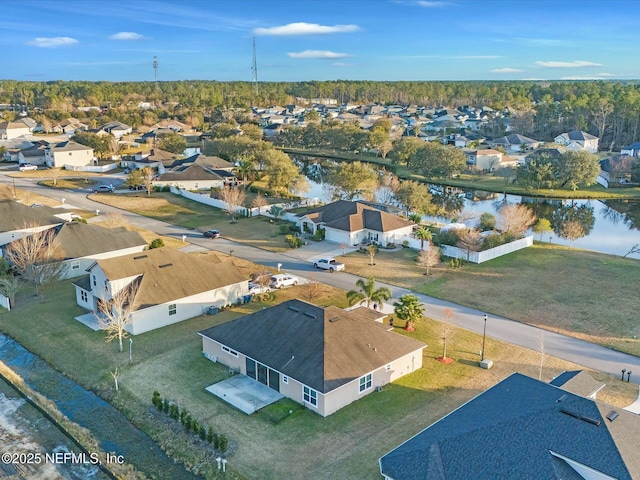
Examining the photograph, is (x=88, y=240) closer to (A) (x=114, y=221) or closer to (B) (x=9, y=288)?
(B) (x=9, y=288)

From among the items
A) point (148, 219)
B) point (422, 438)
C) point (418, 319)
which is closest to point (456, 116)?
point (148, 219)

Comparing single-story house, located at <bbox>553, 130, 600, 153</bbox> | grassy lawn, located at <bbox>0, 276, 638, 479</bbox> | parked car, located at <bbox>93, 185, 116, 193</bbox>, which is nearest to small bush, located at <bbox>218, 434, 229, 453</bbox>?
grassy lawn, located at <bbox>0, 276, 638, 479</bbox>

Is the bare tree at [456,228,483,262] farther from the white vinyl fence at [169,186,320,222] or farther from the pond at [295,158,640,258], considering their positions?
the white vinyl fence at [169,186,320,222]

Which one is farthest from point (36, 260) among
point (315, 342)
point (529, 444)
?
point (529, 444)

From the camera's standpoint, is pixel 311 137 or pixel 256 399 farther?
pixel 311 137

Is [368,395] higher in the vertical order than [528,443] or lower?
lower

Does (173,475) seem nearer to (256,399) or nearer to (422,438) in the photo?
(256,399)
